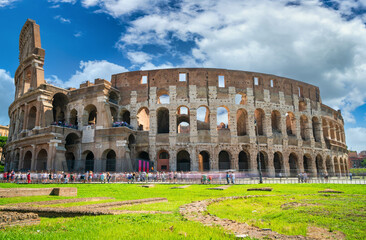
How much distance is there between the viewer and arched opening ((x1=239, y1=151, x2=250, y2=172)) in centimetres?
3370

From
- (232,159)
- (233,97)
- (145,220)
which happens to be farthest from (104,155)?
(145,220)

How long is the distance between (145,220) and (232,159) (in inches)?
1104

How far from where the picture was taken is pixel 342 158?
44781 millimetres

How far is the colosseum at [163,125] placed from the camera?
31625 mm

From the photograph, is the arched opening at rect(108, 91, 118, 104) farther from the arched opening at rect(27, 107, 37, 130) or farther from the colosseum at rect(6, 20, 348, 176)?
the arched opening at rect(27, 107, 37, 130)

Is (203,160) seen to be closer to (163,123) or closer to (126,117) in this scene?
(163,123)

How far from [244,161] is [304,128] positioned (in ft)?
36.1

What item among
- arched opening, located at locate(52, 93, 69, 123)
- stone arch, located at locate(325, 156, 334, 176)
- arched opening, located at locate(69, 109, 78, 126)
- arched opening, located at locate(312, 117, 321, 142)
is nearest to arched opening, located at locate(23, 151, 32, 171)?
arched opening, located at locate(52, 93, 69, 123)

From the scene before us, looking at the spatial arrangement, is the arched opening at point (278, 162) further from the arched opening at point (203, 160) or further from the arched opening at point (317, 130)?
Result: the arched opening at point (203, 160)

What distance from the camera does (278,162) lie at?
36.8 m

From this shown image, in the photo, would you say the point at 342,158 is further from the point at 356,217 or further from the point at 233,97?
the point at 356,217

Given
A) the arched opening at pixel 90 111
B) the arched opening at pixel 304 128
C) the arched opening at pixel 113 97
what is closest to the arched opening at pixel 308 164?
the arched opening at pixel 304 128

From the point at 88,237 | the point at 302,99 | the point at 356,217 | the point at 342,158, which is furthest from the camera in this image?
the point at 342,158

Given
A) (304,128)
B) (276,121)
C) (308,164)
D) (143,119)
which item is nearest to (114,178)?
(143,119)
